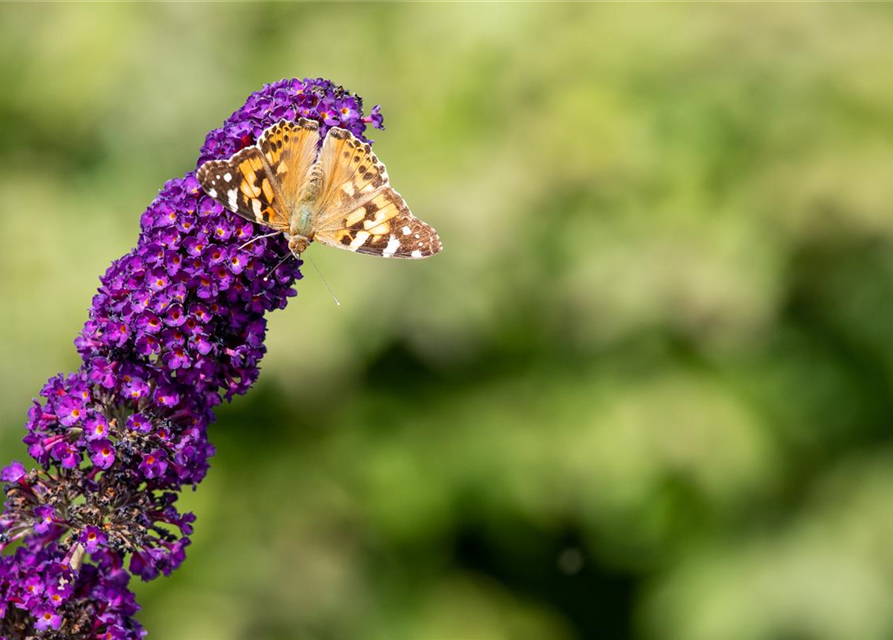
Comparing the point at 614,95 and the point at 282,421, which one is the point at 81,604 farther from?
the point at 614,95

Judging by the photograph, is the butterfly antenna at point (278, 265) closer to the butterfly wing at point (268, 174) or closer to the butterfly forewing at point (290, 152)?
the butterfly wing at point (268, 174)

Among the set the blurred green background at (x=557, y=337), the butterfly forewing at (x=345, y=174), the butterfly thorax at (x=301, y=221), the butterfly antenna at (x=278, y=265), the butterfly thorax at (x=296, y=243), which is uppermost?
the blurred green background at (x=557, y=337)

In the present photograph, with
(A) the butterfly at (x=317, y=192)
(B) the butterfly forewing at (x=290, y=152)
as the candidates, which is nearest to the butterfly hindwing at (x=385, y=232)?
(A) the butterfly at (x=317, y=192)

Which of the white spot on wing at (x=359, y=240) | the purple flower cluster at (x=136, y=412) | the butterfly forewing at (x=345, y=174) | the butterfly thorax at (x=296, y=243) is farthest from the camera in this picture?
the white spot on wing at (x=359, y=240)

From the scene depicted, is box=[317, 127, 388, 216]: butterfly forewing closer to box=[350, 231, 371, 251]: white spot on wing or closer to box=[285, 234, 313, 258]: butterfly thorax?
box=[350, 231, 371, 251]: white spot on wing

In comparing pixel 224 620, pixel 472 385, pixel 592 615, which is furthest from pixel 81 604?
pixel 592 615

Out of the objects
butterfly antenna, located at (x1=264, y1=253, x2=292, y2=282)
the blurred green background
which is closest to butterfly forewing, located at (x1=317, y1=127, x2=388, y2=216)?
butterfly antenna, located at (x1=264, y1=253, x2=292, y2=282)

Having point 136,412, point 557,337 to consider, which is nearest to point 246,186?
point 136,412
